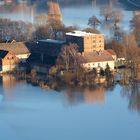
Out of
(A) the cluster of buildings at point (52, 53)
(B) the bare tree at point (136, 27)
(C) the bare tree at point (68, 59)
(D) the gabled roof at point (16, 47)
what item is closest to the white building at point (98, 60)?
(A) the cluster of buildings at point (52, 53)

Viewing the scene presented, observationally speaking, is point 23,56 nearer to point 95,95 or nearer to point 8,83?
point 8,83

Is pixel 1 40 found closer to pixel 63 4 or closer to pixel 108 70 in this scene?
pixel 108 70

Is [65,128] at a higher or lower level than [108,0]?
lower

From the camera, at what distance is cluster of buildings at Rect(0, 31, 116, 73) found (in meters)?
8.07

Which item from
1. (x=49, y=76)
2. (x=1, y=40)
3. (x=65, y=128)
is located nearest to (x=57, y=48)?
(x=49, y=76)

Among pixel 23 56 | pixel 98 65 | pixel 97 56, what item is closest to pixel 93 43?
→ pixel 97 56

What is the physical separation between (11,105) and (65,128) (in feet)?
2.89

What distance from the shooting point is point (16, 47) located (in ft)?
28.3

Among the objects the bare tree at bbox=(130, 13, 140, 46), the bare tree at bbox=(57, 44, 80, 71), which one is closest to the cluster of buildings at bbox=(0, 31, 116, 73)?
the bare tree at bbox=(57, 44, 80, 71)

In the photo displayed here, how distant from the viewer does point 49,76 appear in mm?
7797

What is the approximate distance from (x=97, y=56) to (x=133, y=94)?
47.6 inches

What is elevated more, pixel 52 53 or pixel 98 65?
pixel 52 53

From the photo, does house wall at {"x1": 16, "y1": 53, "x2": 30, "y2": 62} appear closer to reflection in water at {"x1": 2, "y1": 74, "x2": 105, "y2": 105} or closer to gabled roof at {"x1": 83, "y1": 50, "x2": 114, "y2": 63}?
gabled roof at {"x1": 83, "y1": 50, "x2": 114, "y2": 63}

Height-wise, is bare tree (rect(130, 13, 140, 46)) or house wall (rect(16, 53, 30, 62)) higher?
bare tree (rect(130, 13, 140, 46))
